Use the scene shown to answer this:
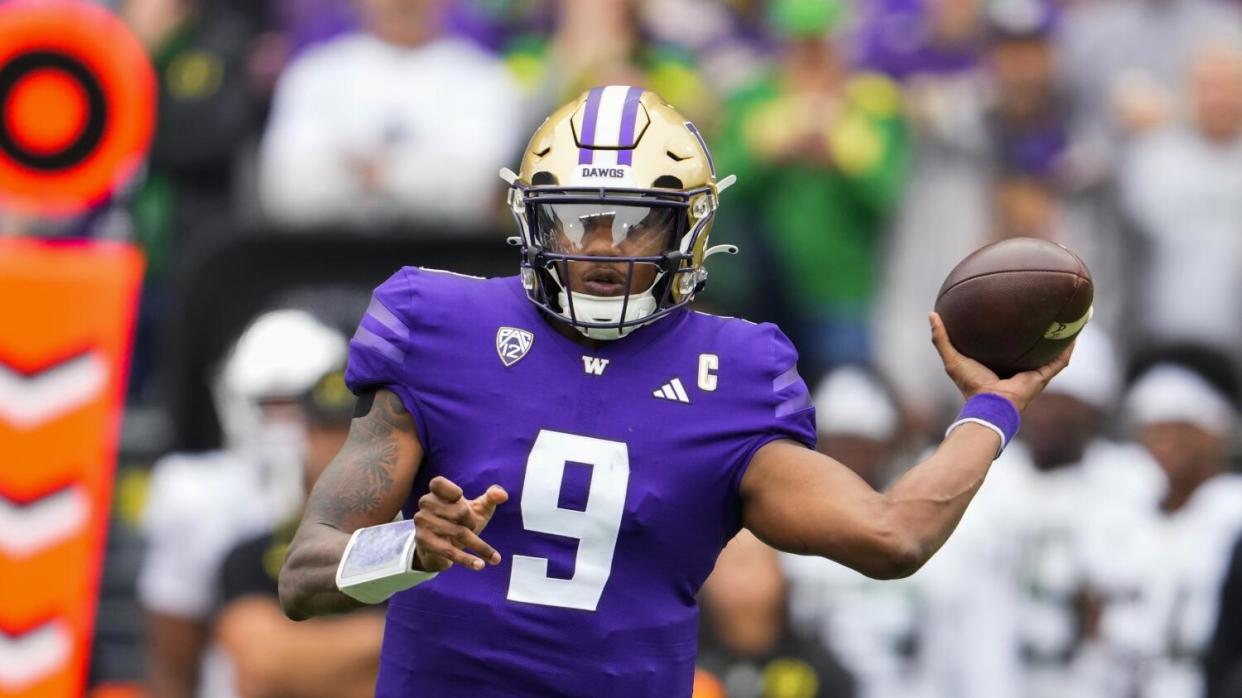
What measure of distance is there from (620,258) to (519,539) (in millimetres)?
541

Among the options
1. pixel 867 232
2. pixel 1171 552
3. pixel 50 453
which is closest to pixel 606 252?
pixel 50 453

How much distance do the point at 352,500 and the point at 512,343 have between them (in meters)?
0.42

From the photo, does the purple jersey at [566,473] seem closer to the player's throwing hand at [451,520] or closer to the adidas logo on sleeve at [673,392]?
the adidas logo on sleeve at [673,392]

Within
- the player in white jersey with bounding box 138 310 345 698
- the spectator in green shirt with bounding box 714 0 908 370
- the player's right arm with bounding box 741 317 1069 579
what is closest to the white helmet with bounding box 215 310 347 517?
the player in white jersey with bounding box 138 310 345 698

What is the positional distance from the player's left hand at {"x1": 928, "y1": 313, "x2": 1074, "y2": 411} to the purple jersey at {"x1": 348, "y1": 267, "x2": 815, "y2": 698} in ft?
0.93

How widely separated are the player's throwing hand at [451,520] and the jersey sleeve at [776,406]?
70 cm

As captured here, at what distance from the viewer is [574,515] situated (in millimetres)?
4227

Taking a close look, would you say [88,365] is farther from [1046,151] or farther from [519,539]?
[1046,151]

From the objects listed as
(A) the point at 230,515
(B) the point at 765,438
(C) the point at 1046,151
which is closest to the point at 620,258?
(B) the point at 765,438

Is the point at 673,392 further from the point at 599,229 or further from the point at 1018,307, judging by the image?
the point at 1018,307

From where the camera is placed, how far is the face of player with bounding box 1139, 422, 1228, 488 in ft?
26.6

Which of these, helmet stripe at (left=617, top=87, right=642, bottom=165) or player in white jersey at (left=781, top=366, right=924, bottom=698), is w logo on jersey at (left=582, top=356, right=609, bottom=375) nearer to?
helmet stripe at (left=617, top=87, right=642, bottom=165)

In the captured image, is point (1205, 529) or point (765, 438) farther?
point (1205, 529)

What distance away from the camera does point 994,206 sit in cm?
878
